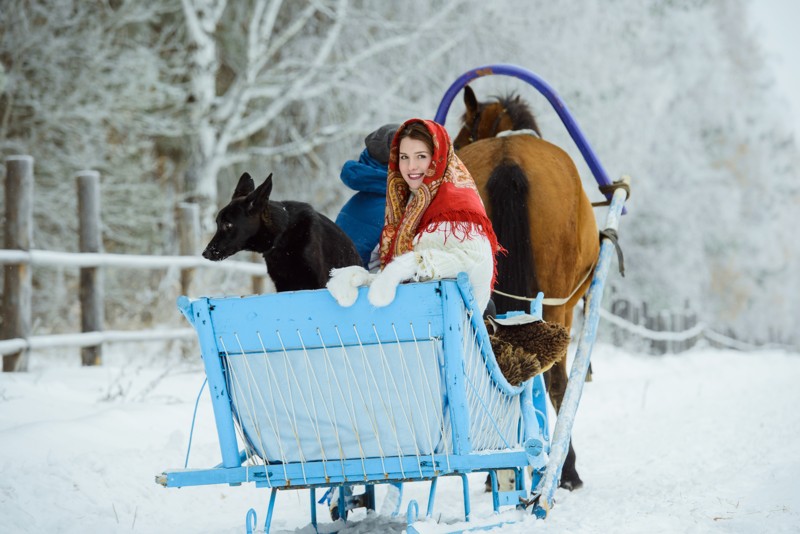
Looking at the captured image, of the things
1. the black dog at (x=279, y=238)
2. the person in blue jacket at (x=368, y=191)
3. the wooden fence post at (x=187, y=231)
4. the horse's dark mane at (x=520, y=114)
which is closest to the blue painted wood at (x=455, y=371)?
the black dog at (x=279, y=238)

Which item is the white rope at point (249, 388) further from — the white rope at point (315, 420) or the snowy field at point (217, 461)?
the snowy field at point (217, 461)

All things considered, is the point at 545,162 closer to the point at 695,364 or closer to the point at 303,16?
the point at 303,16

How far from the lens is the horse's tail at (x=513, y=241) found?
4480 millimetres

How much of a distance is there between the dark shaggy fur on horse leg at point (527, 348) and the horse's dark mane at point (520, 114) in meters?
2.17

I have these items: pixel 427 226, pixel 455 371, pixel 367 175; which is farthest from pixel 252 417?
pixel 367 175

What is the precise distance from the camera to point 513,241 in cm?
447

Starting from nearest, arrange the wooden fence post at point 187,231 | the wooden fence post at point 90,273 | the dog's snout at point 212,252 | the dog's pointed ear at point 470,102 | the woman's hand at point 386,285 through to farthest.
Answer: the woman's hand at point 386,285, the dog's snout at point 212,252, the dog's pointed ear at point 470,102, the wooden fence post at point 90,273, the wooden fence post at point 187,231

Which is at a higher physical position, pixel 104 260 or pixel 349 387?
pixel 104 260

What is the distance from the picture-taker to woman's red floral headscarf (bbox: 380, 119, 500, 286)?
10.0ft

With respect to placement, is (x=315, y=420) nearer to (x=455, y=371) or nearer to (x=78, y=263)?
(x=455, y=371)

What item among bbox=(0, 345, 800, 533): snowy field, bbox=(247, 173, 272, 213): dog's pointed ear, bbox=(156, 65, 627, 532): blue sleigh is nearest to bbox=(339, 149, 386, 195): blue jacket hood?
bbox=(247, 173, 272, 213): dog's pointed ear

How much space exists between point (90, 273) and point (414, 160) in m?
5.10

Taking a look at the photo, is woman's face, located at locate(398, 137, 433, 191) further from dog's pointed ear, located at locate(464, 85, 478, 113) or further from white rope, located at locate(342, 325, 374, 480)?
dog's pointed ear, located at locate(464, 85, 478, 113)

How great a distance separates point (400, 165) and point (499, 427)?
102 cm
